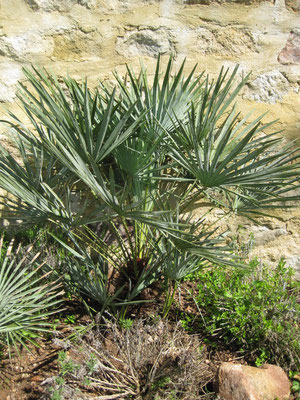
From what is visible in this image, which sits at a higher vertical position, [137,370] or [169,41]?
[169,41]

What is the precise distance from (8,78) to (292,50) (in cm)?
209

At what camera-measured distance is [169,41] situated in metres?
3.09

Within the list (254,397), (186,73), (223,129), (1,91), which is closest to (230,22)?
(186,73)

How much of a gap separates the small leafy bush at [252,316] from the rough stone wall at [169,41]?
2.18ft

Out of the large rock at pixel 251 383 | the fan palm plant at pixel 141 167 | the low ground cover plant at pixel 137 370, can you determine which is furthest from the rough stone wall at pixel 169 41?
the low ground cover plant at pixel 137 370

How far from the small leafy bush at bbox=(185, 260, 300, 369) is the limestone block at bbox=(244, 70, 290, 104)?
1239mm

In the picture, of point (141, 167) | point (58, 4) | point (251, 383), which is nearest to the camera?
point (251, 383)

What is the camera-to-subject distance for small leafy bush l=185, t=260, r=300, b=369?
2375 millimetres

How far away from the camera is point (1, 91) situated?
3.07 m

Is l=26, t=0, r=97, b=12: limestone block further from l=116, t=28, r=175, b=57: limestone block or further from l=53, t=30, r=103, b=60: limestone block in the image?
l=116, t=28, r=175, b=57: limestone block

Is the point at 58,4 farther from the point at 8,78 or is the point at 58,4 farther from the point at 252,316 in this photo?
the point at 252,316

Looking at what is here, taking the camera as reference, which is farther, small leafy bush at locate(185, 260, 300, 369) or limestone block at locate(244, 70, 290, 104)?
limestone block at locate(244, 70, 290, 104)

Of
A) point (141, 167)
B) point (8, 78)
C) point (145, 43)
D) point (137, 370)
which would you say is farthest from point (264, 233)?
point (8, 78)

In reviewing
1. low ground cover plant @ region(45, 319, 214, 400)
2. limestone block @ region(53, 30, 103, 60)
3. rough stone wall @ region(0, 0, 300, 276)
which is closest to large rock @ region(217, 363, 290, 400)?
low ground cover plant @ region(45, 319, 214, 400)
